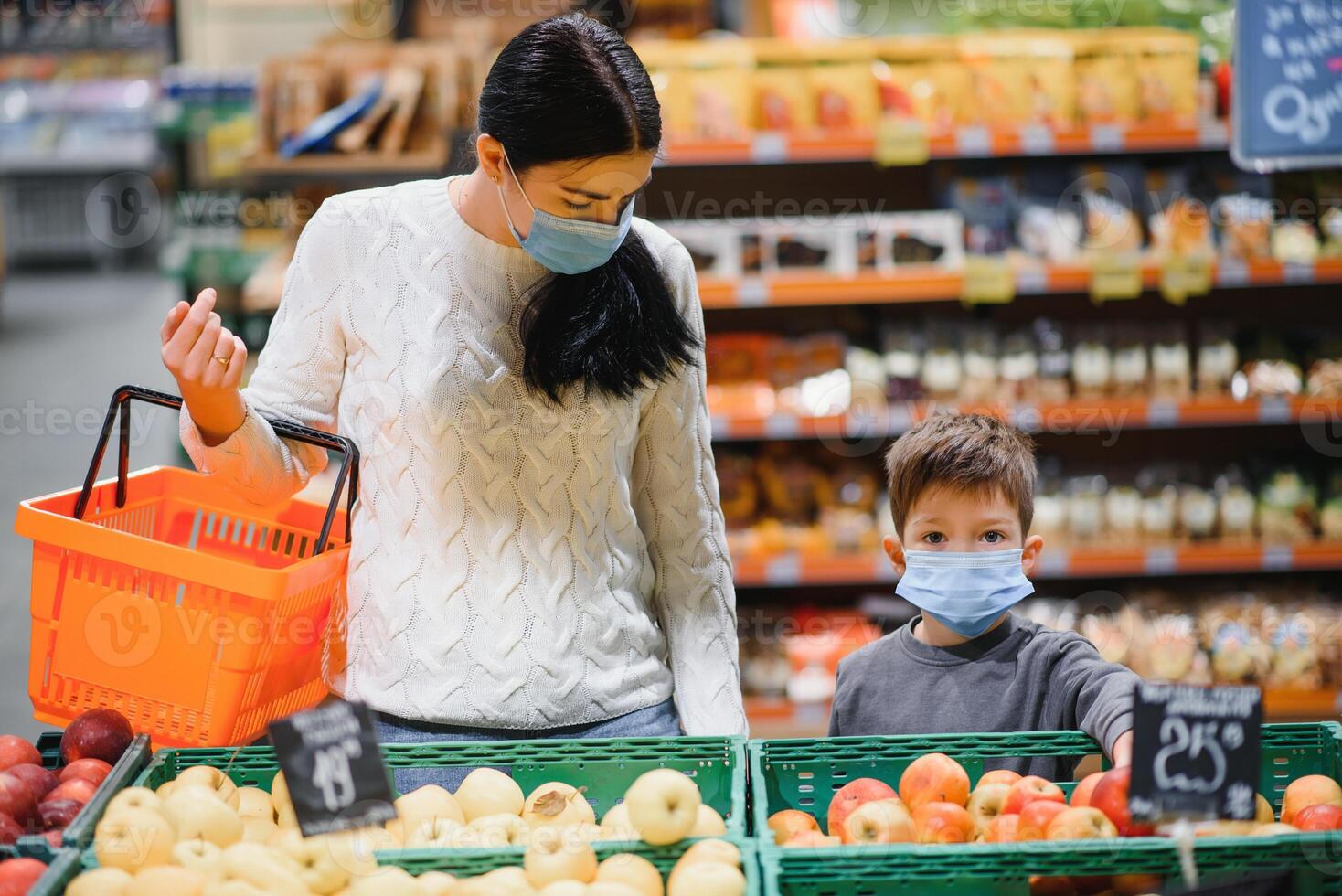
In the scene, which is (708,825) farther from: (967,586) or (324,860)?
(967,586)

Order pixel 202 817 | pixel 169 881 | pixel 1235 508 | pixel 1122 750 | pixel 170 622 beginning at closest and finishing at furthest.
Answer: pixel 169 881
pixel 202 817
pixel 1122 750
pixel 170 622
pixel 1235 508

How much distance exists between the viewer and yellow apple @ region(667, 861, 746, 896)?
1276mm

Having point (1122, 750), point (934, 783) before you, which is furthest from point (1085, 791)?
point (934, 783)

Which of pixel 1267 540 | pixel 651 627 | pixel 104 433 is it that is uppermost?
pixel 104 433

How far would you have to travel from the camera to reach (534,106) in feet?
5.01

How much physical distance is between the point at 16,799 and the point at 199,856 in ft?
0.98

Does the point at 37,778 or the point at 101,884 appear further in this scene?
the point at 37,778

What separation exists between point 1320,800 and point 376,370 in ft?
4.14

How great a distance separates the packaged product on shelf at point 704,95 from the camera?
3953 mm

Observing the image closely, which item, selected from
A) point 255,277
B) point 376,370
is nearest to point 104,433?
point 376,370

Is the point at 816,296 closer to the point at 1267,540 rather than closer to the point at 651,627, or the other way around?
the point at 1267,540

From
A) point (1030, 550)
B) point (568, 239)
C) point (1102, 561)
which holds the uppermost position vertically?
point (568, 239)

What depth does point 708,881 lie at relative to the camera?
4.20ft

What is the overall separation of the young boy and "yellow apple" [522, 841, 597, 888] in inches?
25.2
